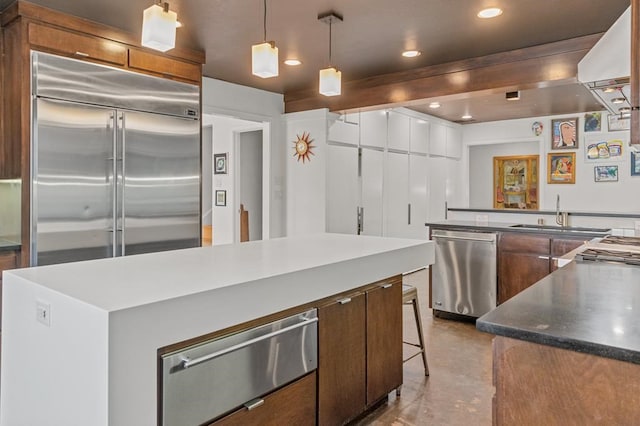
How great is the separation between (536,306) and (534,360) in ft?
0.86

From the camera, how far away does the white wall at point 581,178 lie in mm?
6688

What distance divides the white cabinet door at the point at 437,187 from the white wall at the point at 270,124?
2870mm

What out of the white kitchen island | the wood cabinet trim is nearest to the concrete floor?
the white kitchen island

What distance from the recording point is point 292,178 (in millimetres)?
5582

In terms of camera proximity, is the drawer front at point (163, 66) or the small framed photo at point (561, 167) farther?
the small framed photo at point (561, 167)

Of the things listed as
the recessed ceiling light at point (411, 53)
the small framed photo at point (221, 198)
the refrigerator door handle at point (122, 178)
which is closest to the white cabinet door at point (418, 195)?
the small framed photo at point (221, 198)

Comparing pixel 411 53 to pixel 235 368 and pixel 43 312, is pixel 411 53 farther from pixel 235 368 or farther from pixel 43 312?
pixel 43 312

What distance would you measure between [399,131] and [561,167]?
9.56 feet

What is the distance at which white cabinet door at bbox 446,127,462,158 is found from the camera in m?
7.87

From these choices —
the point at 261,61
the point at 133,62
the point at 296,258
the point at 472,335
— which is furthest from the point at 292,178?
the point at 296,258

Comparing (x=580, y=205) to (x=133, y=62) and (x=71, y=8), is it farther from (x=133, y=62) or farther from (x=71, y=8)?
(x=71, y=8)

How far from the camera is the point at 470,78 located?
412cm

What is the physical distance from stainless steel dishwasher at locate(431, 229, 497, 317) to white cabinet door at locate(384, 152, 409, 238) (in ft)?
6.43

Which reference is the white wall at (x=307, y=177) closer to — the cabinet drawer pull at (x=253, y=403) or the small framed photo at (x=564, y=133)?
the cabinet drawer pull at (x=253, y=403)
